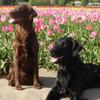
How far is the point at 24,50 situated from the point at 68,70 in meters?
0.81

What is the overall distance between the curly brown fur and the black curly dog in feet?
1.57

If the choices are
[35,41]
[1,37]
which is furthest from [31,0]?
[35,41]

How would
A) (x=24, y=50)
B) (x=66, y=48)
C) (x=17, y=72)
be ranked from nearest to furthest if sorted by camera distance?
(x=66, y=48), (x=24, y=50), (x=17, y=72)

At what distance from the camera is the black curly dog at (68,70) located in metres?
5.96

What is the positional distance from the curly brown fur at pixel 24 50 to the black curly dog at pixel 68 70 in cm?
48

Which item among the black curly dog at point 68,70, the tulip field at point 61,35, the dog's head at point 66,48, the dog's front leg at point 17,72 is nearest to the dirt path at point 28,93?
the dog's front leg at point 17,72

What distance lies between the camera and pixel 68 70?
20.1ft

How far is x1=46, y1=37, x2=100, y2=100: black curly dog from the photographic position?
5.96 metres

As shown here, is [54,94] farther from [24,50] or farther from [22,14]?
[22,14]

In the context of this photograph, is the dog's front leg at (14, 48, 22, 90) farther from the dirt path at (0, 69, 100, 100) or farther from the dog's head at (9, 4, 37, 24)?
the dog's head at (9, 4, 37, 24)

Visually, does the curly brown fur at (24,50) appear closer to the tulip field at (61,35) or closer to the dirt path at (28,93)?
the dirt path at (28,93)

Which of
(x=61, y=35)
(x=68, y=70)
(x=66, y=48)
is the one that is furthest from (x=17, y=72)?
(x=61, y=35)

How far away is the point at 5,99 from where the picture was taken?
6355 mm

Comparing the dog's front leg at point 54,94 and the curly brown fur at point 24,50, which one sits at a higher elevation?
the curly brown fur at point 24,50
